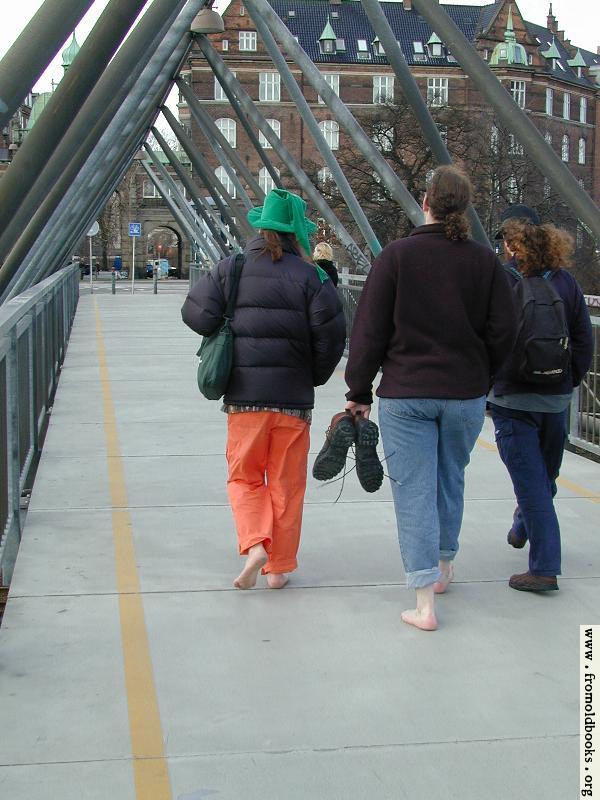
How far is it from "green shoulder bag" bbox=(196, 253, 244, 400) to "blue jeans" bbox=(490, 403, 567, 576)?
1271mm

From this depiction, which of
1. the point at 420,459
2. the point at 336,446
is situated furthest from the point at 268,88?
the point at 420,459

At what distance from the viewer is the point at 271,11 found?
1748 cm

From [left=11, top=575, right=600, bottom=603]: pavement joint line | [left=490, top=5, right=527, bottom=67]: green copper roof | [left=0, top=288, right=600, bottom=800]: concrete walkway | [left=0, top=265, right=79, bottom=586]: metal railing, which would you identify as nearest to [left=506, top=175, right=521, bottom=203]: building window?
[left=490, top=5, right=527, bottom=67]: green copper roof

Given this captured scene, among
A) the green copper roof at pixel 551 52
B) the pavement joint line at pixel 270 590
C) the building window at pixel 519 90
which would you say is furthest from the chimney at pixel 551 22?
the pavement joint line at pixel 270 590

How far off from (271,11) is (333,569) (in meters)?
12.9

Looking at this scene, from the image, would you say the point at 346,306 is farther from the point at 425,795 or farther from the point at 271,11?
the point at 425,795

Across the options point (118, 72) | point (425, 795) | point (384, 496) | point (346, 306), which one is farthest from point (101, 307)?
point (425, 795)

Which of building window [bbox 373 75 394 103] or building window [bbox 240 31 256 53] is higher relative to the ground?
building window [bbox 240 31 256 53]

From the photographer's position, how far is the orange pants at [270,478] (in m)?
5.75

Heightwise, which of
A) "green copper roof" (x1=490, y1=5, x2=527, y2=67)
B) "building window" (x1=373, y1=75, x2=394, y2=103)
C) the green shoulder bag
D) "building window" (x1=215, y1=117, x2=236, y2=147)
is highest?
"green copper roof" (x1=490, y1=5, x2=527, y2=67)

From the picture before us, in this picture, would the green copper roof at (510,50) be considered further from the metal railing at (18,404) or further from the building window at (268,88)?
the metal railing at (18,404)

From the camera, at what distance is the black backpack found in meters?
5.69

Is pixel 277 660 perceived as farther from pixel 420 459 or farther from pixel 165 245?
pixel 165 245

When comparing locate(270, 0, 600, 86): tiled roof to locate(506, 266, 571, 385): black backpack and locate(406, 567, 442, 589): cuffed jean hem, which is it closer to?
locate(506, 266, 571, 385): black backpack
